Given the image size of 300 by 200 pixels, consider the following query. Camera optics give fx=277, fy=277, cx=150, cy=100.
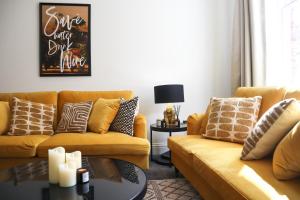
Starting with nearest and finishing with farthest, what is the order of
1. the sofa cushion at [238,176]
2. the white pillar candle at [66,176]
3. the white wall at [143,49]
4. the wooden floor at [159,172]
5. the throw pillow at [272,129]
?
the sofa cushion at [238,176]
the white pillar candle at [66,176]
the throw pillow at [272,129]
the wooden floor at [159,172]
the white wall at [143,49]

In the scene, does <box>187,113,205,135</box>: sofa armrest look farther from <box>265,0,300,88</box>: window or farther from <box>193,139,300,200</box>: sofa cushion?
<box>265,0,300,88</box>: window

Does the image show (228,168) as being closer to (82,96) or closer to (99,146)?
(99,146)

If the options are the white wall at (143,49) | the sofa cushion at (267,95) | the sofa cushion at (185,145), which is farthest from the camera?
the white wall at (143,49)

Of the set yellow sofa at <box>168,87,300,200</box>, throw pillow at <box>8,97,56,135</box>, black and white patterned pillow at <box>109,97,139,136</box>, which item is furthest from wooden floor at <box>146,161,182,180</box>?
throw pillow at <box>8,97,56,135</box>

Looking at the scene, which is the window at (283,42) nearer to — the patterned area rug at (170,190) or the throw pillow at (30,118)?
the patterned area rug at (170,190)

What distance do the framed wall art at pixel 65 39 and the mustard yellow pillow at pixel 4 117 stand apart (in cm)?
67

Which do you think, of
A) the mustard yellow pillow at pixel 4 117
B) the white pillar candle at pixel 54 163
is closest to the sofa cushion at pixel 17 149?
the mustard yellow pillow at pixel 4 117

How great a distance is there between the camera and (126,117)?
2824 millimetres

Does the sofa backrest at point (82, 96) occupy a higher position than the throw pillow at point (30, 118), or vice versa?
the sofa backrest at point (82, 96)

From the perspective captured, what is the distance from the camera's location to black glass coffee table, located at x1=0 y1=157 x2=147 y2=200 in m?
1.31

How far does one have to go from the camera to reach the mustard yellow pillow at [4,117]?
2.88 m

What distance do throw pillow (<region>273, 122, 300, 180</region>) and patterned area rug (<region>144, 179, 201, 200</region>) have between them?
95 cm

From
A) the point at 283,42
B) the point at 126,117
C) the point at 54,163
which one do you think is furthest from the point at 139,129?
the point at 283,42

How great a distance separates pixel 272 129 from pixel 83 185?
1116mm
